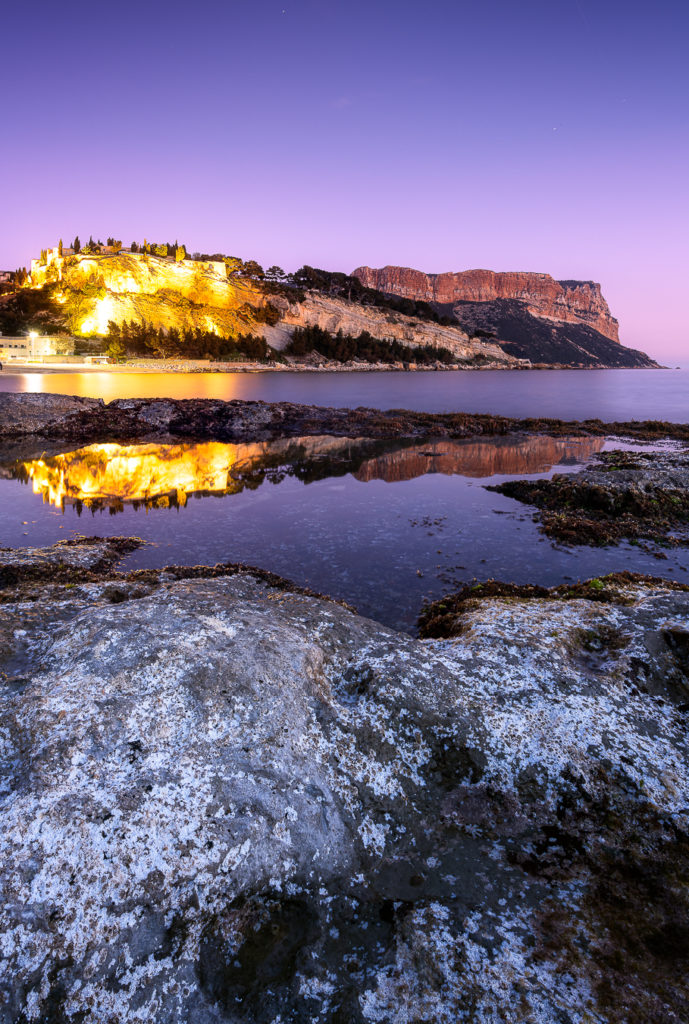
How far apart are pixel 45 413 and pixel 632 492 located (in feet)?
101

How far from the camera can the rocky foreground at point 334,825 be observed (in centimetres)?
304

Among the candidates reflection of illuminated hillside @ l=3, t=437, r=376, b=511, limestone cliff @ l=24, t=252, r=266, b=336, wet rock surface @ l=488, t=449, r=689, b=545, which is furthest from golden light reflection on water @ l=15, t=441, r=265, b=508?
limestone cliff @ l=24, t=252, r=266, b=336

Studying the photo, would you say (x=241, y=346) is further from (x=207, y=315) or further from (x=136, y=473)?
(x=136, y=473)

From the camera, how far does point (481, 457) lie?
26.6m

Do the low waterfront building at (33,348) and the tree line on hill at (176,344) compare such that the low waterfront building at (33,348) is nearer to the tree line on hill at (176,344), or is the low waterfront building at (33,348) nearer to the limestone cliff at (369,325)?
the tree line on hill at (176,344)

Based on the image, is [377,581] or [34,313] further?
[34,313]

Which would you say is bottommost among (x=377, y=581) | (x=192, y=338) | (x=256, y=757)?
(x=377, y=581)

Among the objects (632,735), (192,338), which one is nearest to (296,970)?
(632,735)

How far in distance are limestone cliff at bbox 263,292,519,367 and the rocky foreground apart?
140267mm

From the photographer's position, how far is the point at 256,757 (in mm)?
4180

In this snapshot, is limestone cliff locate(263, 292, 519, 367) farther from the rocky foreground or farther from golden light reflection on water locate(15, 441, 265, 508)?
the rocky foreground

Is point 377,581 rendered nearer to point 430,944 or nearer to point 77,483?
point 430,944

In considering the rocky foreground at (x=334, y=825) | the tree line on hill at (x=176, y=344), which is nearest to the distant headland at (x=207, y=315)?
the tree line on hill at (x=176, y=344)

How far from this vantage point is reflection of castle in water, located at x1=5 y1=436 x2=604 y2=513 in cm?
1768
